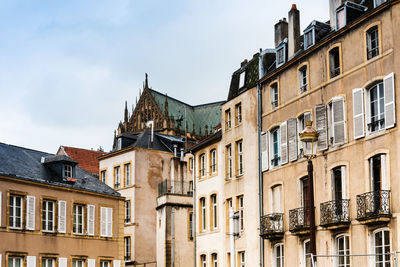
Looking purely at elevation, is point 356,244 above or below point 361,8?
below

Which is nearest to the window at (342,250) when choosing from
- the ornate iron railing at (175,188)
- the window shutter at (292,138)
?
the window shutter at (292,138)

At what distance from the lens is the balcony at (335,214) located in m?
31.8

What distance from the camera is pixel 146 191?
59594mm

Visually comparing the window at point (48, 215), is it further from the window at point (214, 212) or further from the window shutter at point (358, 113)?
the window shutter at point (358, 113)

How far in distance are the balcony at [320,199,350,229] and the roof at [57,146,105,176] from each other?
154 ft

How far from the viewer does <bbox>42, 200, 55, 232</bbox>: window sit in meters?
43.3

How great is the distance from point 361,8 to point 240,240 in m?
14.6

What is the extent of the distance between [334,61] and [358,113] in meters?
3.65

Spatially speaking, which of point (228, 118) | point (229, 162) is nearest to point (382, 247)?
point (229, 162)

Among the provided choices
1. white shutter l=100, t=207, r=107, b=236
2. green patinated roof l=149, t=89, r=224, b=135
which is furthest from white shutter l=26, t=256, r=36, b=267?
green patinated roof l=149, t=89, r=224, b=135

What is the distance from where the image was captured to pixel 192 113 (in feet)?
363

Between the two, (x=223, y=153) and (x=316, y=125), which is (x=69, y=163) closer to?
(x=223, y=153)

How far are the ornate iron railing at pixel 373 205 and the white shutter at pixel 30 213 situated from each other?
1958 cm

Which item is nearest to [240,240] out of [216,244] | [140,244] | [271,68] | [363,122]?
[216,244]
